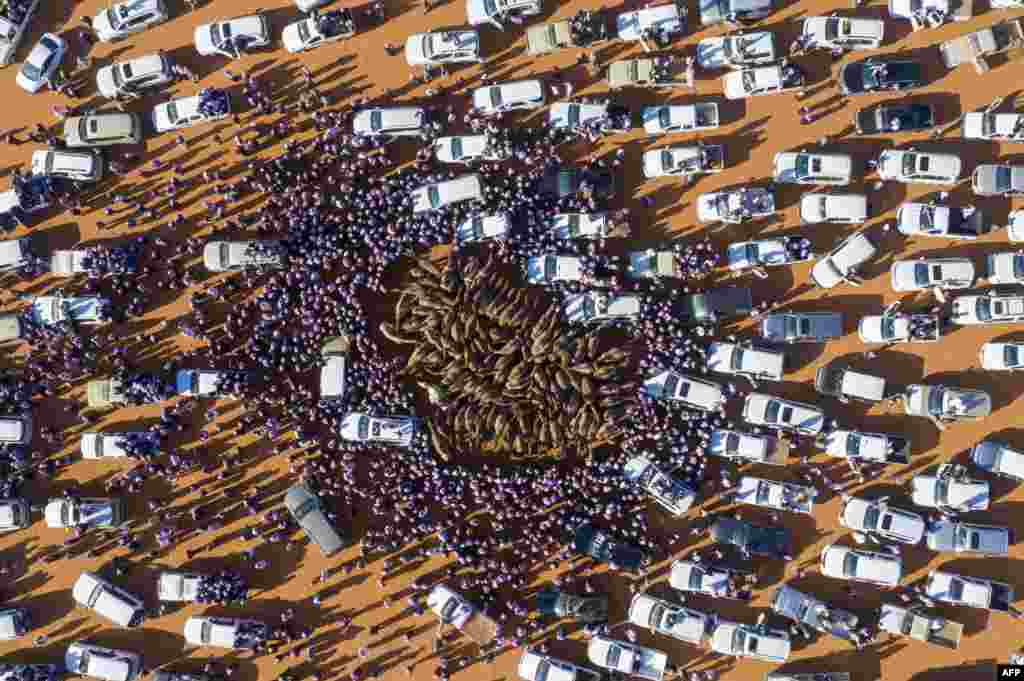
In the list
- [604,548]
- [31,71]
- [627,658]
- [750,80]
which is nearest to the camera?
[604,548]

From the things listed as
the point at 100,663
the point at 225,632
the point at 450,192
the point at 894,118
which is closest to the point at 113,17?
the point at 450,192

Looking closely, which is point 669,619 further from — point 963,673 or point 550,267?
point 550,267

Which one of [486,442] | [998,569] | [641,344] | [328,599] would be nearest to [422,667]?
[328,599]

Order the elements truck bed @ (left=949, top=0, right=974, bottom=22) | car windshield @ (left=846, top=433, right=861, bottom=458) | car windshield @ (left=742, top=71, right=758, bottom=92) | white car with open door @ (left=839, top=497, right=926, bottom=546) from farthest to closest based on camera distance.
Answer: truck bed @ (left=949, top=0, right=974, bottom=22)
car windshield @ (left=742, top=71, right=758, bottom=92)
white car with open door @ (left=839, top=497, right=926, bottom=546)
car windshield @ (left=846, top=433, right=861, bottom=458)

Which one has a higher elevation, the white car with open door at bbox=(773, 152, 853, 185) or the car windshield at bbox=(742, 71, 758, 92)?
the car windshield at bbox=(742, 71, 758, 92)

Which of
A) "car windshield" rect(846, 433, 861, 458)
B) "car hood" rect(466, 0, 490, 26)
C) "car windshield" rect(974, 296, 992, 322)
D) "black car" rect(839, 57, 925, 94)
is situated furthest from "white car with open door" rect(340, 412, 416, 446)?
"car windshield" rect(974, 296, 992, 322)

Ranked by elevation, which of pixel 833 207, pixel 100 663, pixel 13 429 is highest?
pixel 833 207

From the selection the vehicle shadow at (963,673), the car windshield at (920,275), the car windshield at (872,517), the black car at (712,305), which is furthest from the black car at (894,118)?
the vehicle shadow at (963,673)

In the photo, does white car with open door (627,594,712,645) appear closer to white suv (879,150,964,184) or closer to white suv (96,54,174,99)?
white suv (879,150,964,184)
